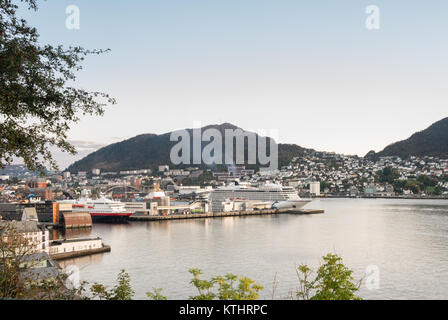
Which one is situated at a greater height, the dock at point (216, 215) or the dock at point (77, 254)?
the dock at point (77, 254)

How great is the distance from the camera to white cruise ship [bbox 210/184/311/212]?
117 ft

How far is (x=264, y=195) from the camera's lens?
1492 inches

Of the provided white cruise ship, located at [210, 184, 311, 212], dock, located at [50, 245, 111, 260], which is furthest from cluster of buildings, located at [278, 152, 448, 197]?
dock, located at [50, 245, 111, 260]

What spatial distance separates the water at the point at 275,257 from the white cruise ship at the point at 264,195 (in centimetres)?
1611

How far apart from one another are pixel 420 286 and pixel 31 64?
320 inches

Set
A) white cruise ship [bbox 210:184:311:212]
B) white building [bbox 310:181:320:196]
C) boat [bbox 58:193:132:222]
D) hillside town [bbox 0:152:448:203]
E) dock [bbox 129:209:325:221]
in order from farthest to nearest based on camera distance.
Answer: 1. white building [bbox 310:181:320:196]
2. hillside town [bbox 0:152:448:203]
3. white cruise ship [bbox 210:184:311:212]
4. dock [bbox 129:209:325:221]
5. boat [bbox 58:193:132:222]

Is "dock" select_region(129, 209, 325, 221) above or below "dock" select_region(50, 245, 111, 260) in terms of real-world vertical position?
below

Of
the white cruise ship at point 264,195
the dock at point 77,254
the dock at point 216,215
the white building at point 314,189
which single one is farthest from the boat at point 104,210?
the white building at point 314,189

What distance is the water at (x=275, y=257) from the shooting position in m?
8.57

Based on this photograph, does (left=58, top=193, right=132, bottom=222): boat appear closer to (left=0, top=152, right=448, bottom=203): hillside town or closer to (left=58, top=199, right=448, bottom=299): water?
(left=58, top=199, right=448, bottom=299): water

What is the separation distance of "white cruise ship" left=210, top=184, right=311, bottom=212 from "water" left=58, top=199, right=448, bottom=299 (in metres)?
16.1

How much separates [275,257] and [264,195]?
26.0 m

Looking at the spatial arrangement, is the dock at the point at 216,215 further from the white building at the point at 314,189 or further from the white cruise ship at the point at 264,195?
the white building at the point at 314,189
